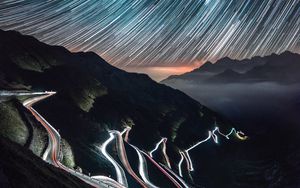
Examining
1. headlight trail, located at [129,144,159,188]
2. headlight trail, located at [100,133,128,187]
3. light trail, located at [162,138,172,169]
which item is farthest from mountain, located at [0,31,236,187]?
headlight trail, located at [129,144,159,188]

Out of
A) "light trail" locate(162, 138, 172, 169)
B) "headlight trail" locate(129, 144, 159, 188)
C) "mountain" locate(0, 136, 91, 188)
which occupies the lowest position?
"light trail" locate(162, 138, 172, 169)

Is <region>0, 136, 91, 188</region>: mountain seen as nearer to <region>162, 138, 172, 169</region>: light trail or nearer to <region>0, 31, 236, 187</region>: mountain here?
<region>0, 31, 236, 187</region>: mountain

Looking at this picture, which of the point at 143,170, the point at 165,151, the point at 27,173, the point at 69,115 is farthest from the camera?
the point at 165,151

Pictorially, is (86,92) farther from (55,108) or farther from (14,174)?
(14,174)

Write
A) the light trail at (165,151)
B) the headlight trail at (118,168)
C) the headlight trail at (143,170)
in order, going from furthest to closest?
the light trail at (165,151), the headlight trail at (143,170), the headlight trail at (118,168)

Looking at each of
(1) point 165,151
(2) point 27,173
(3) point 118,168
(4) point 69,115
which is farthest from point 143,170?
(1) point 165,151

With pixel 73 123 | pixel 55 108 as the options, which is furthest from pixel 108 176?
pixel 55 108

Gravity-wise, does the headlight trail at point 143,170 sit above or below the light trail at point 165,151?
above

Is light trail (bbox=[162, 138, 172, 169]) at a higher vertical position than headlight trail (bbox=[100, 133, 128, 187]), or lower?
lower

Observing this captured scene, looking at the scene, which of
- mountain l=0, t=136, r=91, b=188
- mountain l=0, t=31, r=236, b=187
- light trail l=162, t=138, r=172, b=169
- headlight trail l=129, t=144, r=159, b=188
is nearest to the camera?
mountain l=0, t=136, r=91, b=188

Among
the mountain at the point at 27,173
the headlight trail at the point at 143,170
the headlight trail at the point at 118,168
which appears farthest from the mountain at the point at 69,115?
the mountain at the point at 27,173

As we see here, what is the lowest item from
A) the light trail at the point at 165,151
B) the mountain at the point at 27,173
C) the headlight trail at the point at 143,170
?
the light trail at the point at 165,151

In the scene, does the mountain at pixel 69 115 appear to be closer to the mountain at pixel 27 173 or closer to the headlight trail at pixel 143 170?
the headlight trail at pixel 143 170

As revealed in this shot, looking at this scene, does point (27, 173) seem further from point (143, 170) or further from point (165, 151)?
point (165, 151)
